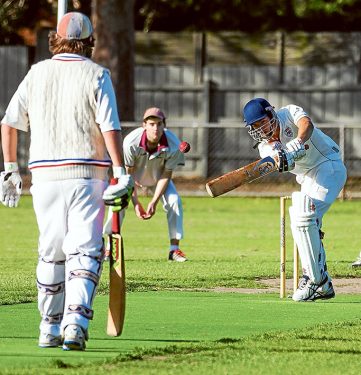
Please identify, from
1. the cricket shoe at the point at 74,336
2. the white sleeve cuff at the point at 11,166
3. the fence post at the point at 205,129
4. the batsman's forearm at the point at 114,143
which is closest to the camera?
the cricket shoe at the point at 74,336

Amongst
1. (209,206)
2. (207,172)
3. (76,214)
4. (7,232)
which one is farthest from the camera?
(207,172)

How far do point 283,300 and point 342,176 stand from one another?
1.19m

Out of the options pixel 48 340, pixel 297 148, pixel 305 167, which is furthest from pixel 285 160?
pixel 48 340

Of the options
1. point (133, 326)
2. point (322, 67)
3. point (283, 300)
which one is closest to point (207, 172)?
point (322, 67)

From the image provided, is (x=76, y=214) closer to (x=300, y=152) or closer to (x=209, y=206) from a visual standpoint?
(x=300, y=152)

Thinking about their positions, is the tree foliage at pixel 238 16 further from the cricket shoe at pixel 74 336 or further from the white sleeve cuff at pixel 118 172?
the cricket shoe at pixel 74 336

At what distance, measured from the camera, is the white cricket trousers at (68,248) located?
855cm

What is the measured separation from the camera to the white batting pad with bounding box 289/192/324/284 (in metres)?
11.6

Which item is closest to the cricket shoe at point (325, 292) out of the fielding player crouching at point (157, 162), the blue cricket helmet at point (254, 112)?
the blue cricket helmet at point (254, 112)

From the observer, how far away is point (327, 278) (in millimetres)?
11805

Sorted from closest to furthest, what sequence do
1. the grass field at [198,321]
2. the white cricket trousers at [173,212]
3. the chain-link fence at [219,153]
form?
the grass field at [198,321]
the white cricket trousers at [173,212]
the chain-link fence at [219,153]

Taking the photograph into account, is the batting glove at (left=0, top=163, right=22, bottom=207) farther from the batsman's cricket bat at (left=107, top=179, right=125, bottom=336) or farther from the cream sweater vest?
the batsman's cricket bat at (left=107, top=179, right=125, bottom=336)

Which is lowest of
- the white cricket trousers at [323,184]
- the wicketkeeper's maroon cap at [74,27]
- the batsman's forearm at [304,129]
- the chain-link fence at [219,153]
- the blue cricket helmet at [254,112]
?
the chain-link fence at [219,153]

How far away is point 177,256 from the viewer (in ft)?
54.6
